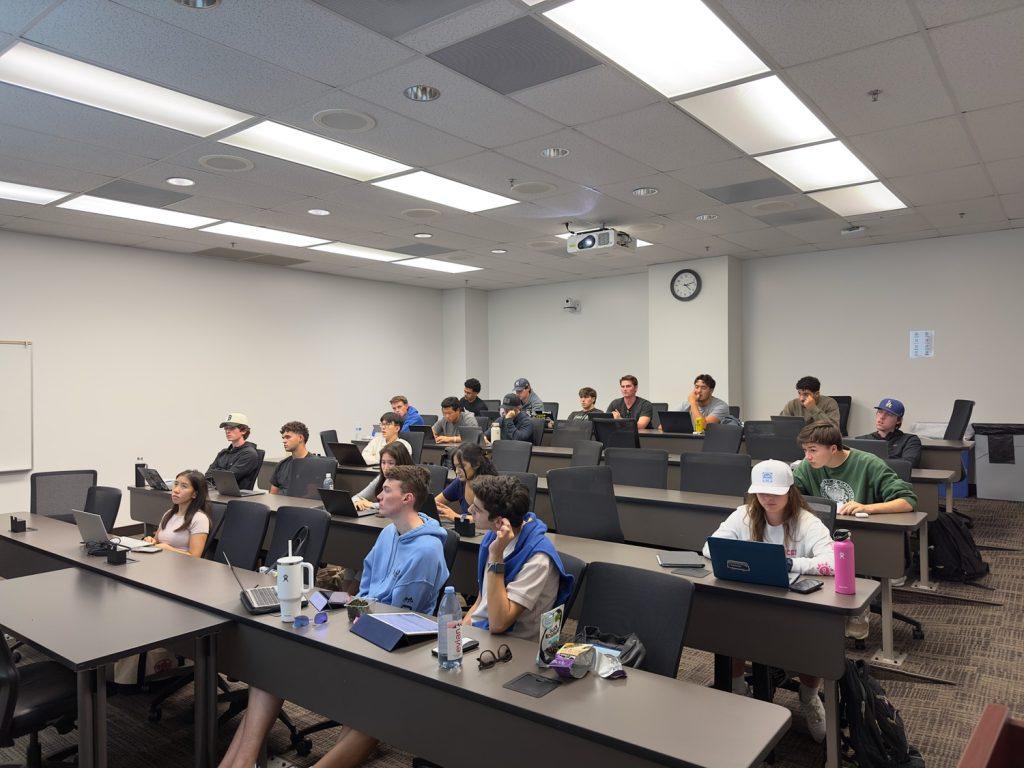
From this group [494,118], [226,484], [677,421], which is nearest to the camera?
[494,118]

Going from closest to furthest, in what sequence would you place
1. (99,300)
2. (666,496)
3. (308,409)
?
(666,496), (99,300), (308,409)

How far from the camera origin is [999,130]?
14.9 ft

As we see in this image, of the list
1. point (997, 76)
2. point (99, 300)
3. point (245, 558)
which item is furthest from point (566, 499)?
point (99, 300)

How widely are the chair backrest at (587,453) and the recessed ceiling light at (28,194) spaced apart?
4.70 metres

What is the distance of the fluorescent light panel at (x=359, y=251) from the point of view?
813 centimetres

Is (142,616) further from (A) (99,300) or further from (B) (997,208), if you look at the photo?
(B) (997,208)

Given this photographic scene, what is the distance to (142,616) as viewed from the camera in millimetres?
2547

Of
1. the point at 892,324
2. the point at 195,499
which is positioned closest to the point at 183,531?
the point at 195,499

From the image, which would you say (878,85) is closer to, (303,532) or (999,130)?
(999,130)

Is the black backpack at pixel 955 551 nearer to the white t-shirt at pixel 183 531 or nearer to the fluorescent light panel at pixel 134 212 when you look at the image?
the white t-shirt at pixel 183 531

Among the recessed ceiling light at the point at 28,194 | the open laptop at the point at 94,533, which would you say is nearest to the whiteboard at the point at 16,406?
the recessed ceiling light at the point at 28,194

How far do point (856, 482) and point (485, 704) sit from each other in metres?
2.79

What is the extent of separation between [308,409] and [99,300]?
3029 millimetres

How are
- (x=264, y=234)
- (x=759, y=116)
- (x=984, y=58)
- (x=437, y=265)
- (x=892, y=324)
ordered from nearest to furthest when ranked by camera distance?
(x=984, y=58) < (x=759, y=116) < (x=264, y=234) < (x=892, y=324) < (x=437, y=265)
